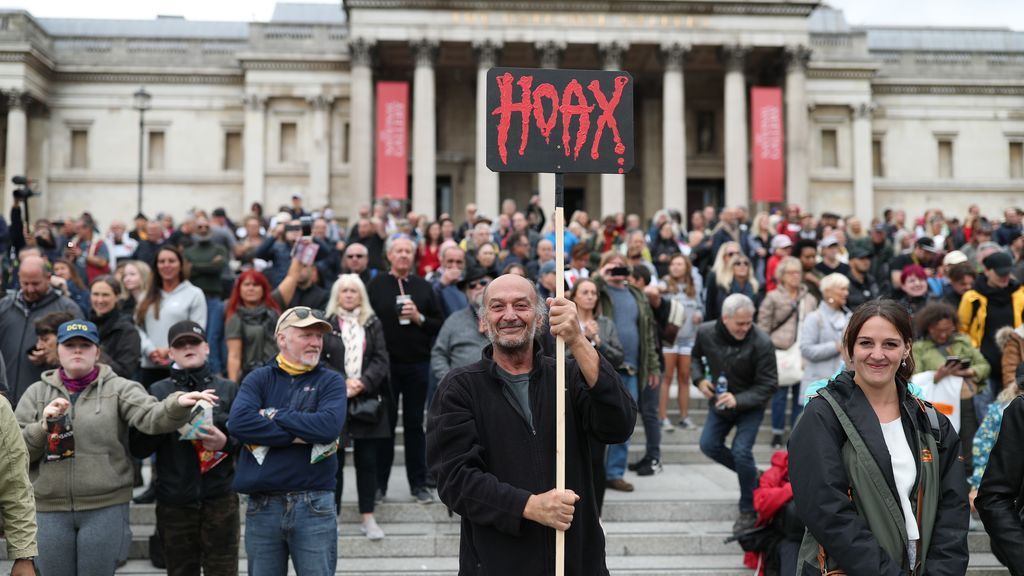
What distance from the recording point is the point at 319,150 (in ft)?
131

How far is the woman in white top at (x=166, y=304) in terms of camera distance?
28.9 feet

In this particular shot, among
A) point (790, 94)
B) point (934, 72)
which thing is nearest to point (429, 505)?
point (790, 94)

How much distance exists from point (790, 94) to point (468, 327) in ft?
104

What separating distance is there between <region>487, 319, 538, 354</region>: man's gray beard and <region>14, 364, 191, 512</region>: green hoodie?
270 centimetres

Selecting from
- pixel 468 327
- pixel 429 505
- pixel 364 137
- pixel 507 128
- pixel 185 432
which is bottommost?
pixel 429 505

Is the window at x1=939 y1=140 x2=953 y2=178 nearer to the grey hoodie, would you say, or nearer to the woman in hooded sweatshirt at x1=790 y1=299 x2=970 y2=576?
the grey hoodie

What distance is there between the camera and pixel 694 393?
41.2 ft

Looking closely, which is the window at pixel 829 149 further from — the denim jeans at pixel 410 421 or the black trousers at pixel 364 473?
the black trousers at pixel 364 473

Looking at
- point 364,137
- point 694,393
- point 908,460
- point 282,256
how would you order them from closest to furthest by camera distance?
point 908,460 → point 694,393 → point 282,256 → point 364,137

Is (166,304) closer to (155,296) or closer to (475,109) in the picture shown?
(155,296)

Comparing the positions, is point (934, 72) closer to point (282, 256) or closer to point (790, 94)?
point (790, 94)

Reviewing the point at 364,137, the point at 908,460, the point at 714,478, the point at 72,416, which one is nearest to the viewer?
the point at 908,460

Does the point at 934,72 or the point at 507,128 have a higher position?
the point at 934,72

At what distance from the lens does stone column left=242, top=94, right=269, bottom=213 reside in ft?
132
